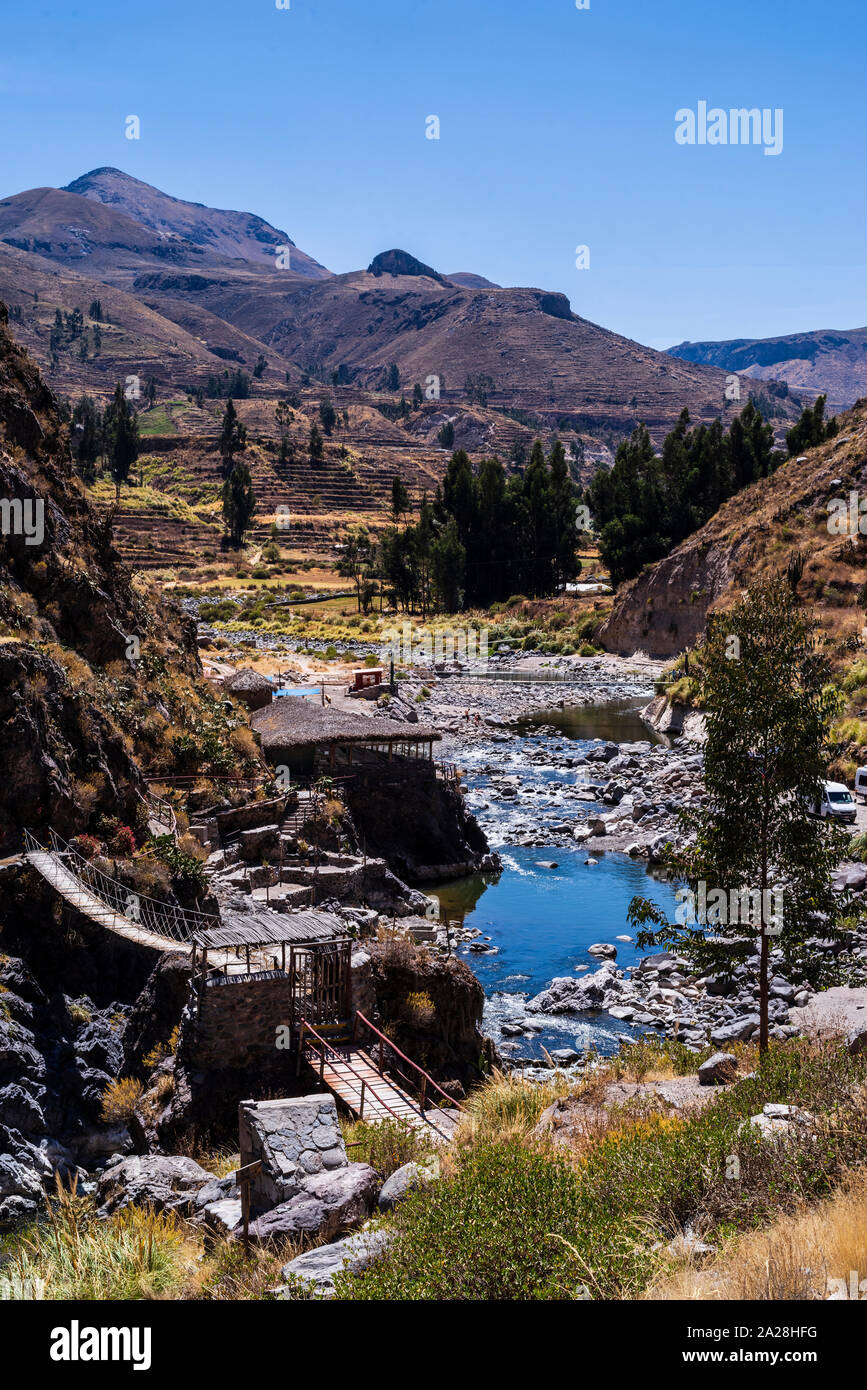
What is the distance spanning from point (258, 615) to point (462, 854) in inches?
2226

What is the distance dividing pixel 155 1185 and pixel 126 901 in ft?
23.7

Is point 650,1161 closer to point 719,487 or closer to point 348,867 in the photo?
point 348,867

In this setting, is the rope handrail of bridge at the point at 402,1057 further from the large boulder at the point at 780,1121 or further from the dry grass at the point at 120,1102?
the large boulder at the point at 780,1121

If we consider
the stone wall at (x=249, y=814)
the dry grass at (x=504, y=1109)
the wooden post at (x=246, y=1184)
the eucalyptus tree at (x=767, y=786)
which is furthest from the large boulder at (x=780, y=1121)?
the stone wall at (x=249, y=814)

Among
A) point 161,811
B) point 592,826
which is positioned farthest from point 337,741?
point 592,826

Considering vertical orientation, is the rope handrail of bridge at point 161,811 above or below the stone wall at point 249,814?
above

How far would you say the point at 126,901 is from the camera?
59.4 ft

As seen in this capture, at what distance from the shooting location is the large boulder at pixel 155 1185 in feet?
36.3

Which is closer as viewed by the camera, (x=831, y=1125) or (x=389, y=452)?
(x=831, y=1125)

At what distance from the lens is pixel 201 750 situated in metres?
26.7

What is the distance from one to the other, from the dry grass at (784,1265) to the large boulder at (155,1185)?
5839 millimetres

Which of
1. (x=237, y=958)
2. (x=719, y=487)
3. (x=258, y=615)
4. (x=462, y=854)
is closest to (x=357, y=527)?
(x=258, y=615)

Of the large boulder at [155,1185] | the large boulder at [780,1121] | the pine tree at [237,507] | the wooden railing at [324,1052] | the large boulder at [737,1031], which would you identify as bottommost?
the large boulder at [737,1031]

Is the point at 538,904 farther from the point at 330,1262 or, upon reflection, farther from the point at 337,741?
the point at 330,1262
